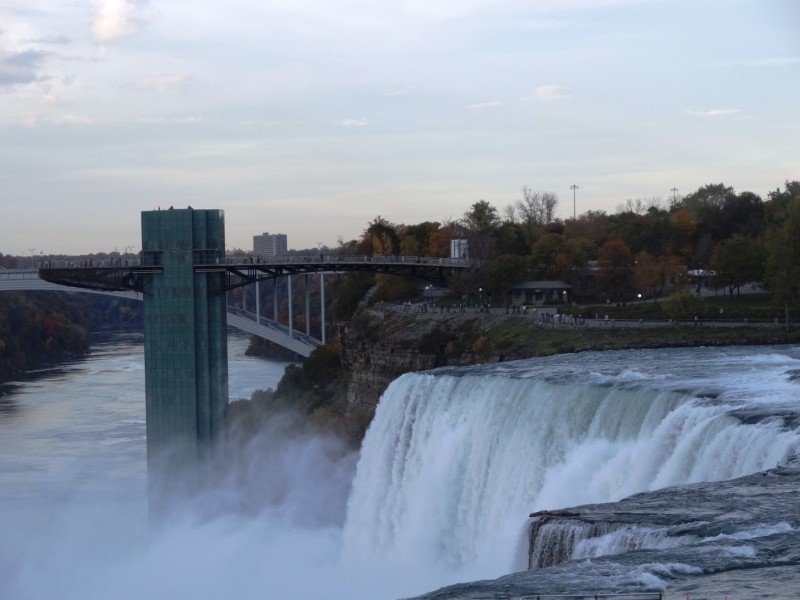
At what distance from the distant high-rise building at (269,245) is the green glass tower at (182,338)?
48703 mm

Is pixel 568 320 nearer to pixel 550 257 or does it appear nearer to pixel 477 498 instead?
pixel 550 257

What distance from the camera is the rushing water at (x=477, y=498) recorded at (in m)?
16.5

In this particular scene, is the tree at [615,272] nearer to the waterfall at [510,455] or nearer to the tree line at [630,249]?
the tree line at [630,249]

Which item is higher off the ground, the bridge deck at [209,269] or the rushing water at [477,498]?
the bridge deck at [209,269]

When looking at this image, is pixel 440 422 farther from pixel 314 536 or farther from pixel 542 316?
pixel 542 316

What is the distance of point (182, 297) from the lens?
1567 inches

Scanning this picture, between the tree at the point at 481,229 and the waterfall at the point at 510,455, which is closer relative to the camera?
the waterfall at the point at 510,455

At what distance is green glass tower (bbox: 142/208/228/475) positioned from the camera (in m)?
39.5

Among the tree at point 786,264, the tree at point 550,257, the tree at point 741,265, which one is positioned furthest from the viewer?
the tree at point 550,257

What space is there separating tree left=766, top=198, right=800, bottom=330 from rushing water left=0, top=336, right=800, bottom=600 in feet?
14.0

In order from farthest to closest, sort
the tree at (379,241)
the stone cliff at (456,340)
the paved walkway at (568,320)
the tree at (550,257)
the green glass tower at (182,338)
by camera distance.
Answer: the tree at (379,241)
the tree at (550,257)
the paved walkway at (568,320)
the stone cliff at (456,340)
the green glass tower at (182,338)

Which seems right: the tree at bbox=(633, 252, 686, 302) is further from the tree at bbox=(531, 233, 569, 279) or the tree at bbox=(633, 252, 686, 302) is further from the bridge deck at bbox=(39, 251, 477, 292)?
the bridge deck at bbox=(39, 251, 477, 292)

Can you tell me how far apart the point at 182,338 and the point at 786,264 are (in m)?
18.0

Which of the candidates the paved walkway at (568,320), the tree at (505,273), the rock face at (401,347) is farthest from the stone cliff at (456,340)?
the tree at (505,273)
